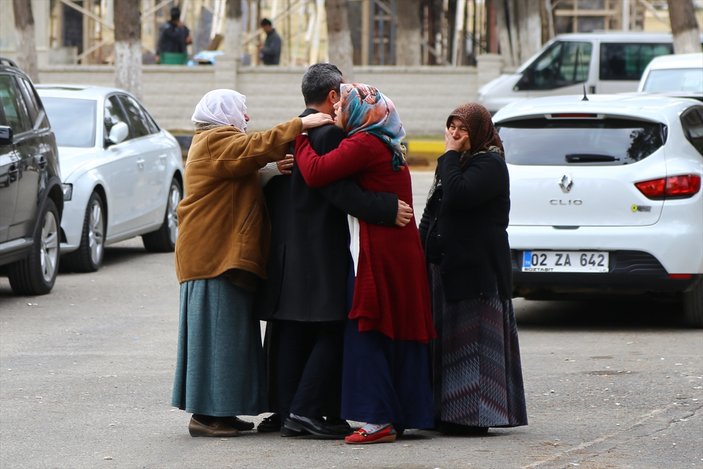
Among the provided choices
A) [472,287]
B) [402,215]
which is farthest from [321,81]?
[472,287]

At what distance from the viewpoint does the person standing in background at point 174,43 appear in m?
34.3

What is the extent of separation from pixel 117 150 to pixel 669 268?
620cm

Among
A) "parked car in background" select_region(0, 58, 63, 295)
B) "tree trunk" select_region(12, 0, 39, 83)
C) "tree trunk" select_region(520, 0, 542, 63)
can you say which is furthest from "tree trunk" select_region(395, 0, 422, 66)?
"parked car in background" select_region(0, 58, 63, 295)

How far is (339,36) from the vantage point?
94.6ft

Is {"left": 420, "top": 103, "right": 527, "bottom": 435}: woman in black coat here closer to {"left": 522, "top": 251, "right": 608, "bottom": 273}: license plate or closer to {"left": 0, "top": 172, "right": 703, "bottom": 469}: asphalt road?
{"left": 0, "top": 172, "right": 703, "bottom": 469}: asphalt road

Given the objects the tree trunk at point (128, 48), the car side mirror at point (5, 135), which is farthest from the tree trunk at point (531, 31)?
the car side mirror at point (5, 135)

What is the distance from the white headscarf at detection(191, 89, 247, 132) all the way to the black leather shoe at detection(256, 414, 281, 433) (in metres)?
1.39

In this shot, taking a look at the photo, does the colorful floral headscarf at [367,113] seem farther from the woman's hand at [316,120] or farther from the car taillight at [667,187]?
the car taillight at [667,187]

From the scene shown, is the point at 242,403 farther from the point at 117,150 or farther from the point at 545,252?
the point at 117,150

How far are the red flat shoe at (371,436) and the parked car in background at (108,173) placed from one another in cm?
A: 717

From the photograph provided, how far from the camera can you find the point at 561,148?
10.8 m

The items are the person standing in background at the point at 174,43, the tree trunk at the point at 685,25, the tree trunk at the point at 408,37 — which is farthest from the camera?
the tree trunk at the point at 408,37

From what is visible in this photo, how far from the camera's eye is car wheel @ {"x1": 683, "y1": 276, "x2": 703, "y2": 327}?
35.2 ft

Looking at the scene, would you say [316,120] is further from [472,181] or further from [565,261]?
[565,261]
